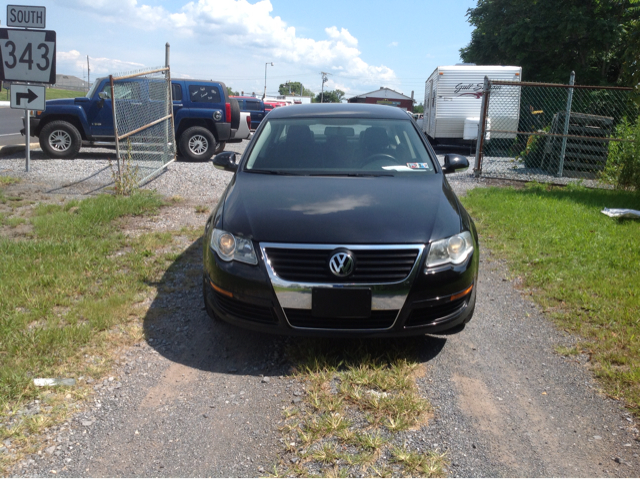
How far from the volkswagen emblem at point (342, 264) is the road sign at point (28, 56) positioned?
8.46 meters

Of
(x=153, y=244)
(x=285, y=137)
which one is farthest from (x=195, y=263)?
(x=285, y=137)

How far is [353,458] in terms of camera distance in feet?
8.70

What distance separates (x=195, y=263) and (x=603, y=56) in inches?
1248

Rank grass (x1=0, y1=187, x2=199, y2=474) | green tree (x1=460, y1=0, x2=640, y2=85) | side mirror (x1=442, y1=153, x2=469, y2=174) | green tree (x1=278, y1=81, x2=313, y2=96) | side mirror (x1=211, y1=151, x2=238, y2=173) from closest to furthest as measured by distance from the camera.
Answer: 1. grass (x1=0, y1=187, x2=199, y2=474)
2. side mirror (x1=211, y1=151, x2=238, y2=173)
3. side mirror (x1=442, y1=153, x2=469, y2=174)
4. green tree (x1=460, y1=0, x2=640, y2=85)
5. green tree (x1=278, y1=81, x2=313, y2=96)

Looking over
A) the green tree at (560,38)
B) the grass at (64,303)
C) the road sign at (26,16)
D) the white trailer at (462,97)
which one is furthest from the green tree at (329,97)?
the grass at (64,303)

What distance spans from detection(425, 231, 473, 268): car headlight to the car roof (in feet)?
6.50

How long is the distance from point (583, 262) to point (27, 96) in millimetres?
9336

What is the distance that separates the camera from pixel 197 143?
13602 millimetres

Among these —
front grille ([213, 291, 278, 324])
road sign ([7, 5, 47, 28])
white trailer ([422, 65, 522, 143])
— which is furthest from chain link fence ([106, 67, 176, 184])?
white trailer ([422, 65, 522, 143])

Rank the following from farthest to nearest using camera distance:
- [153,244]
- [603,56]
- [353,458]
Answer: [603,56] → [153,244] → [353,458]

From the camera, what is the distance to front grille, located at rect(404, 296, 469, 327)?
11.4 ft

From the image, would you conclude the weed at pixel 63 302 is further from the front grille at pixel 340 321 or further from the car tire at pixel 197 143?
the car tire at pixel 197 143

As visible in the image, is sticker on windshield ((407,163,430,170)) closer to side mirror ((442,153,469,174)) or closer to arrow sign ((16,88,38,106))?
side mirror ((442,153,469,174))

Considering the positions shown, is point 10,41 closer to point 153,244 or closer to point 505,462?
point 153,244
